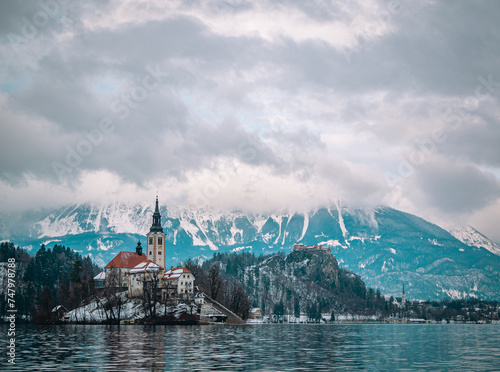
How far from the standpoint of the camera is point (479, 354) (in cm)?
8644

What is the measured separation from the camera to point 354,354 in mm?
83812

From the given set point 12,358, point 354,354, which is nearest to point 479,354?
point 354,354

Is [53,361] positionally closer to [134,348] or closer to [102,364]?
[102,364]

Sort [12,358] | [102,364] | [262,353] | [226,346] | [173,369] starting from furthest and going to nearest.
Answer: [226,346], [262,353], [12,358], [102,364], [173,369]

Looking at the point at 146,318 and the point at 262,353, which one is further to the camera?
the point at 146,318

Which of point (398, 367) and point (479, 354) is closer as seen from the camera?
point (398, 367)

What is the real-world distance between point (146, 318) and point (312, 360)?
133976mm

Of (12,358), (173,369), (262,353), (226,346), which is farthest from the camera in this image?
(226,346)

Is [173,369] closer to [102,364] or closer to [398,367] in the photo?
[102,364]

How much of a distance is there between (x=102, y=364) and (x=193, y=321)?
134249mm

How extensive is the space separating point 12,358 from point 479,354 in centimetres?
6473

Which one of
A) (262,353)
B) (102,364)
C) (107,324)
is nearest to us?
(102,364)

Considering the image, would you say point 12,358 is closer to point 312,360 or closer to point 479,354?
point 312,360

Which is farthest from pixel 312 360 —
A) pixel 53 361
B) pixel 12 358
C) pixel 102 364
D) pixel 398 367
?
pixel 12 358
